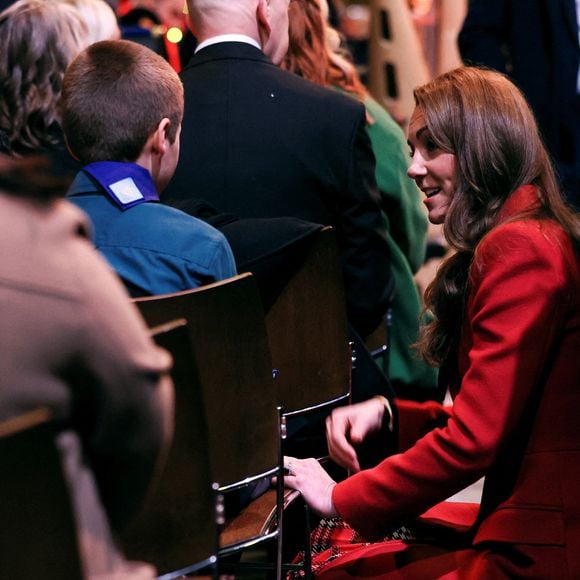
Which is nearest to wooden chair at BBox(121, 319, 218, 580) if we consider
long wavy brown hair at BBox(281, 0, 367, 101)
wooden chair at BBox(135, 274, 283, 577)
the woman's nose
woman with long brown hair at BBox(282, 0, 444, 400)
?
wooden chair at BBox(135, 274, 283, 577)

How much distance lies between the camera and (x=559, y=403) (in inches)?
84.2

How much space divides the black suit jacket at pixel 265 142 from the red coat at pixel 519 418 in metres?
1.16

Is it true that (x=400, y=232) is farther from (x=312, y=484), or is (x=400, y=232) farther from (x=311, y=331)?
(x=312, y=484)

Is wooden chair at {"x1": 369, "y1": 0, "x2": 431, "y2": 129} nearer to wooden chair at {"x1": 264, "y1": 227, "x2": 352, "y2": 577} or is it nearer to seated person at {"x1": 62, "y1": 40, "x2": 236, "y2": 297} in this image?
wooden chair at {"x1": 264, "y1": 227, "x2": 352, "y2": 577}

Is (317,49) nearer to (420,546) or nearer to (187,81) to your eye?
(187,81)

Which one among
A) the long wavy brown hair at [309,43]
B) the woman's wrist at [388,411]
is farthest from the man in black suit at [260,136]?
the woman's wrist at [388,411]

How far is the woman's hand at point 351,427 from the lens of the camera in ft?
7.80

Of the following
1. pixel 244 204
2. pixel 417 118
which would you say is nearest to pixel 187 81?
pixel 244 204

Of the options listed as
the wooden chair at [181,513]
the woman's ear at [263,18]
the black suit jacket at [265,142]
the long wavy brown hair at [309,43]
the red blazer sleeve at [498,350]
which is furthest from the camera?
the long wavy brown hair at [309,43]

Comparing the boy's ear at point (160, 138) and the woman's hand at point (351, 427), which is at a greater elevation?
the boy's ear at point (160, 138)

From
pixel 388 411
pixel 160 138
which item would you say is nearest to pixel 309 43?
pixel 160 138

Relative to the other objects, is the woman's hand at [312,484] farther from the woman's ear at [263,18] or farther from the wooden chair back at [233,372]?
the woman's ear at [263,18]

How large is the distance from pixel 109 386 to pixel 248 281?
3.34ft

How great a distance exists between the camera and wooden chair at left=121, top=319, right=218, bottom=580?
1.89 meters
